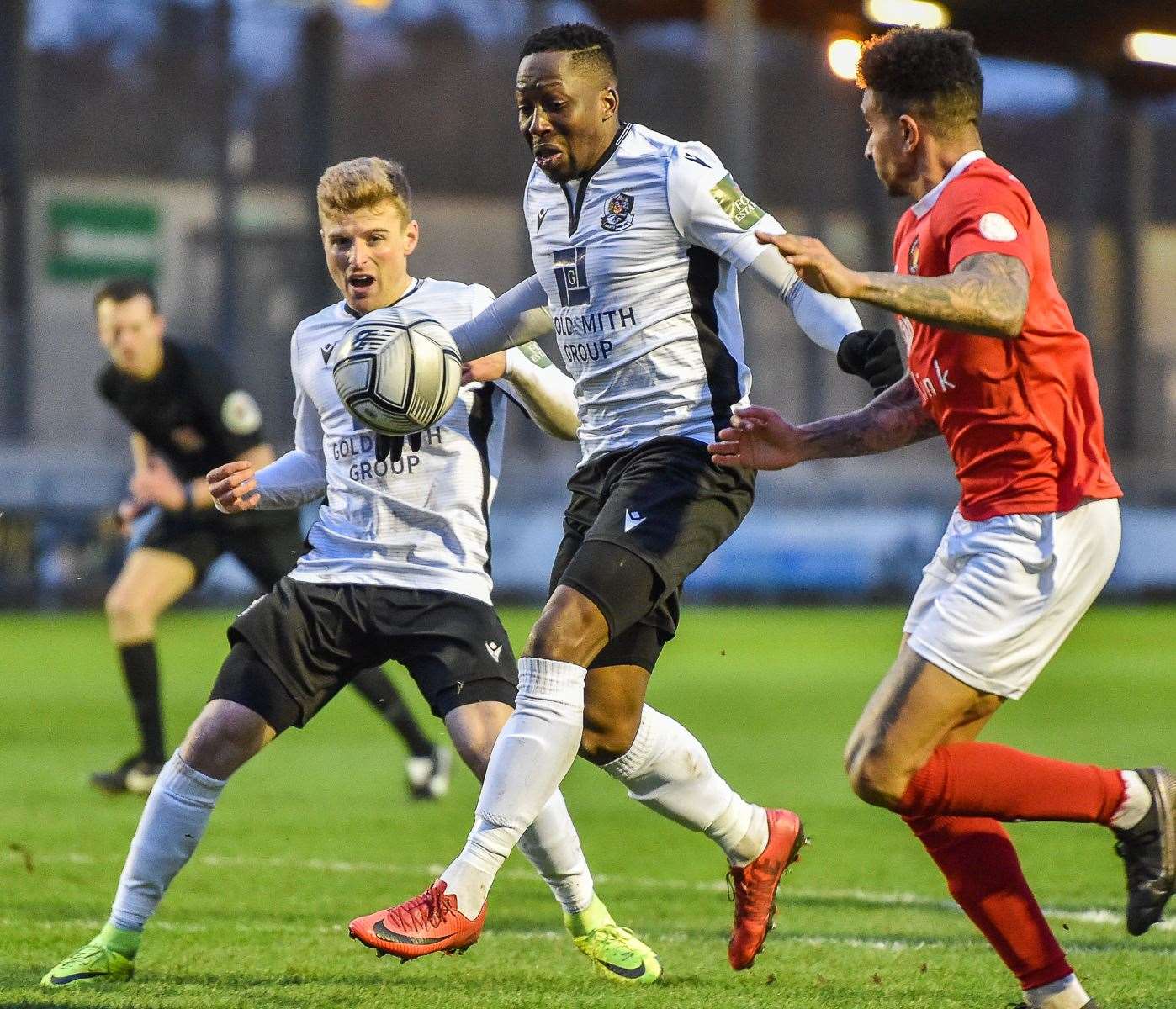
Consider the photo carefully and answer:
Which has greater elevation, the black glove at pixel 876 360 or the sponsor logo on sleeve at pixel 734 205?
the sponsor logo on sleeve at pixel 734 205

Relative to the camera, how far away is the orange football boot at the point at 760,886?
4.91 meters

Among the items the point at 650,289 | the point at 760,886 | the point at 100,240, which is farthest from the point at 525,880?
the point at 100,240

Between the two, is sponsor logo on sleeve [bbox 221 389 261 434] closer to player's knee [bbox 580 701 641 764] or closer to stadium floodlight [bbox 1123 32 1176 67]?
player's knee [bbox 580 701 641 764]

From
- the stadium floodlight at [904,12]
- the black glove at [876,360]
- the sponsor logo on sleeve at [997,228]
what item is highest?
the stadium floodlight at [904,12]

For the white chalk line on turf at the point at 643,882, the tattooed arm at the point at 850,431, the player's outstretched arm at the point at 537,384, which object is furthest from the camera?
the white chalk line on turf at the point at 643,882

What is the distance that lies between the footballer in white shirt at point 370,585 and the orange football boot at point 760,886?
23 cm

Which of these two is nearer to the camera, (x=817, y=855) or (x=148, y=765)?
(x=817, y=855)

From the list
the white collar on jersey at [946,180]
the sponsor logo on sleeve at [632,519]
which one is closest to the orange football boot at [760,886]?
the sponsor logo on sleeve at [632,519]

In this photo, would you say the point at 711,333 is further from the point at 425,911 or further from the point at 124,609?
the point at 124,609

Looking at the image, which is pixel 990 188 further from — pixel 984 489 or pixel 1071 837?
pixel 1071 837

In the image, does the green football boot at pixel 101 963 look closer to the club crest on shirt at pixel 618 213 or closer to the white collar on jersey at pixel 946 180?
the club crest on shirt at pixel 618 213

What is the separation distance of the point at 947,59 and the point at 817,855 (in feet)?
12.6

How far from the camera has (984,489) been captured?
4230 mm

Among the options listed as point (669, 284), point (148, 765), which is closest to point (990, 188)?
point (669, 284)
